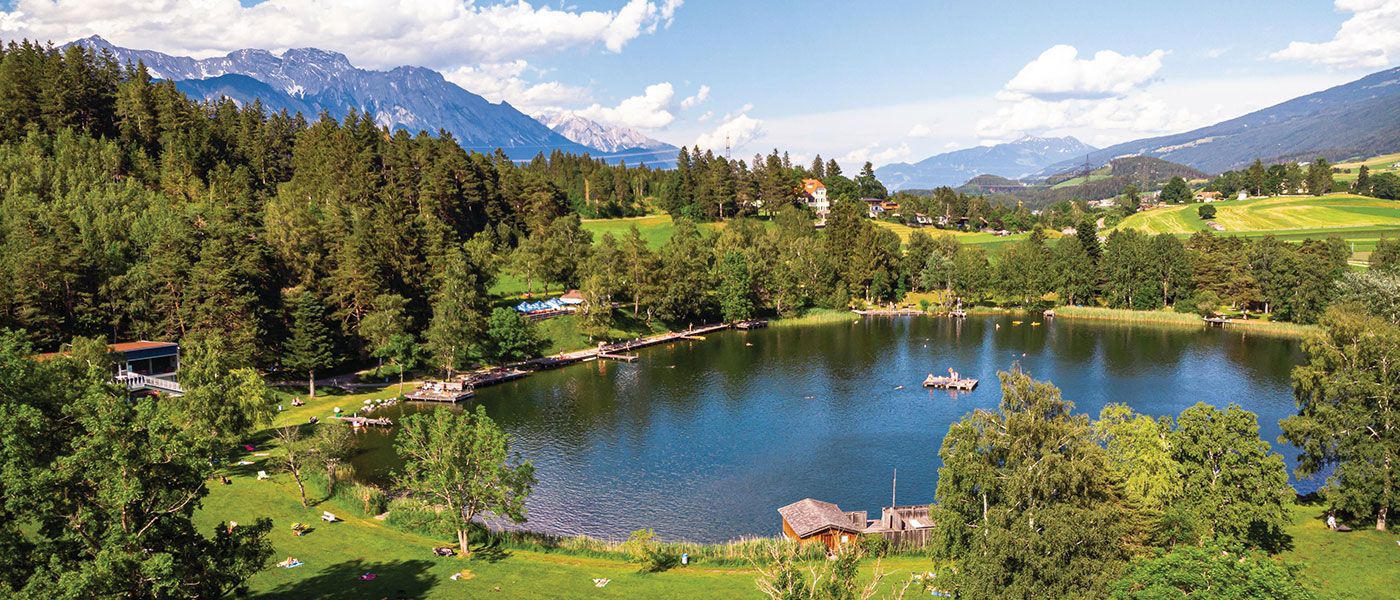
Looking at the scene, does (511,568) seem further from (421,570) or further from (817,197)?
(817,197)

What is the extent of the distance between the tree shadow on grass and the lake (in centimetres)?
925

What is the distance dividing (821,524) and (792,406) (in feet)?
96.4

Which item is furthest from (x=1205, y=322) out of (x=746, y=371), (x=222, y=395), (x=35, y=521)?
(x=35, y=521)

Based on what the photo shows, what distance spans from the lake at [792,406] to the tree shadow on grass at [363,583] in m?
9.25

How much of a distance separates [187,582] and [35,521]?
406 centimetres

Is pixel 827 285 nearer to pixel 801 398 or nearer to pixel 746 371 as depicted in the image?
pixel 746 371

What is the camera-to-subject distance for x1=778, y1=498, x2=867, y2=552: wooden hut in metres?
36.2

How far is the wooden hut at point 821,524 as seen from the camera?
36188 mm

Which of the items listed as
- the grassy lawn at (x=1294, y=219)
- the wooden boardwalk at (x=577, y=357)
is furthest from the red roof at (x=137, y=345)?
the grassy lawn at (x=1294, y=219)

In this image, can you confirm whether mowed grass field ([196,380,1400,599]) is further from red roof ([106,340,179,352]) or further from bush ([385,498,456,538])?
red roof ([106,340,179,352])

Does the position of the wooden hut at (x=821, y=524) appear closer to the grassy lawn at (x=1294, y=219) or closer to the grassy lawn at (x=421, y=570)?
the grassy lawn at (x=421, y=570)

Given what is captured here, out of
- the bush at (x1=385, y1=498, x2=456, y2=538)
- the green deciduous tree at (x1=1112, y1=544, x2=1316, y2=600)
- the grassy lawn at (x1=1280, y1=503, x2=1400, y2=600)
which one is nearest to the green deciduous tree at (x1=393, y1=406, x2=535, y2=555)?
the bush at (x1=385, y1=498, x2=456, y2=538)

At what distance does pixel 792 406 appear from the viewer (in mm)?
65562

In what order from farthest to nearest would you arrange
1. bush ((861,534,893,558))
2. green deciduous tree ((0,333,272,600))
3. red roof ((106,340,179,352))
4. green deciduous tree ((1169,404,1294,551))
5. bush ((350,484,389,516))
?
red roof ((106,340,179,352))
bush ((350,484,389,516))
bush ((861,534,893,558))
green deciduous tree ((1169,404,1294,551))
green deciduous tree ((0,333,272,600))
